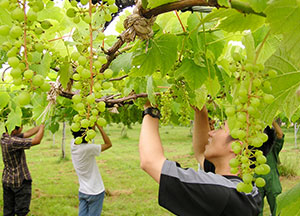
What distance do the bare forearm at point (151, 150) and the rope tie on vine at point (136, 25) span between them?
1.40 m

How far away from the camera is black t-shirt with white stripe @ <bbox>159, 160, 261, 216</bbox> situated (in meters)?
1.91

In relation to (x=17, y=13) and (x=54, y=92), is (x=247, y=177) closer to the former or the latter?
(x=17, y=13)

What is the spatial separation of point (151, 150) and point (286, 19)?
1.73 m

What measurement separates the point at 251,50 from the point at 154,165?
1572mm

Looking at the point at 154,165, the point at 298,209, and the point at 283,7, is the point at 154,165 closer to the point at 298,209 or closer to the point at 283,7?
the point at 298,209

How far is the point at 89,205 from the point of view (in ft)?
16.7

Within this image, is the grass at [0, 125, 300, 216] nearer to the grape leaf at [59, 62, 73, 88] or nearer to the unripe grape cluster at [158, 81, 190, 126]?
the unripe grape cluster at [158, 81, 190, 126]

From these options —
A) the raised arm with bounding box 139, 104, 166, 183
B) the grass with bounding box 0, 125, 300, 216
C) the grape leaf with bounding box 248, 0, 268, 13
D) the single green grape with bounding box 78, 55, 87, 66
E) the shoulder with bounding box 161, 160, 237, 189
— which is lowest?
the grass with bounding box 0, 125, 300, 216

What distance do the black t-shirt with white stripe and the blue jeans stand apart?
335cm

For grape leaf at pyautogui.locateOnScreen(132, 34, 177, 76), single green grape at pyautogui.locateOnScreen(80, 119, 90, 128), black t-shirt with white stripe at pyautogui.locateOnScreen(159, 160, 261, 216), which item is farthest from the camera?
black t-shirt with white stripe at pyautogui.locateOnScreen(159, 160, 261, 216)

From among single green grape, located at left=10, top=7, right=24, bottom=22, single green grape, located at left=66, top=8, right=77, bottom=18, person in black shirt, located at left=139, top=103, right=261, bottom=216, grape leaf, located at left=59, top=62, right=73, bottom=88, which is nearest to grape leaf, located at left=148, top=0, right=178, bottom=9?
single green grape, located at left=66, top=8, right=77, bottom=18

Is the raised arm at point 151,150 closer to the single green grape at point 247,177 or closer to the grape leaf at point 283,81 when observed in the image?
the grape leaf at point 283,81

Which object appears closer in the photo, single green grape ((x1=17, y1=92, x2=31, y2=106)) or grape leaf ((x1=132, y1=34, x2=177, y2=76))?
single green grape ((x1=17, y1=92, x2=31, y2=106))

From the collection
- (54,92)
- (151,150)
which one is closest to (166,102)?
(151,150)
